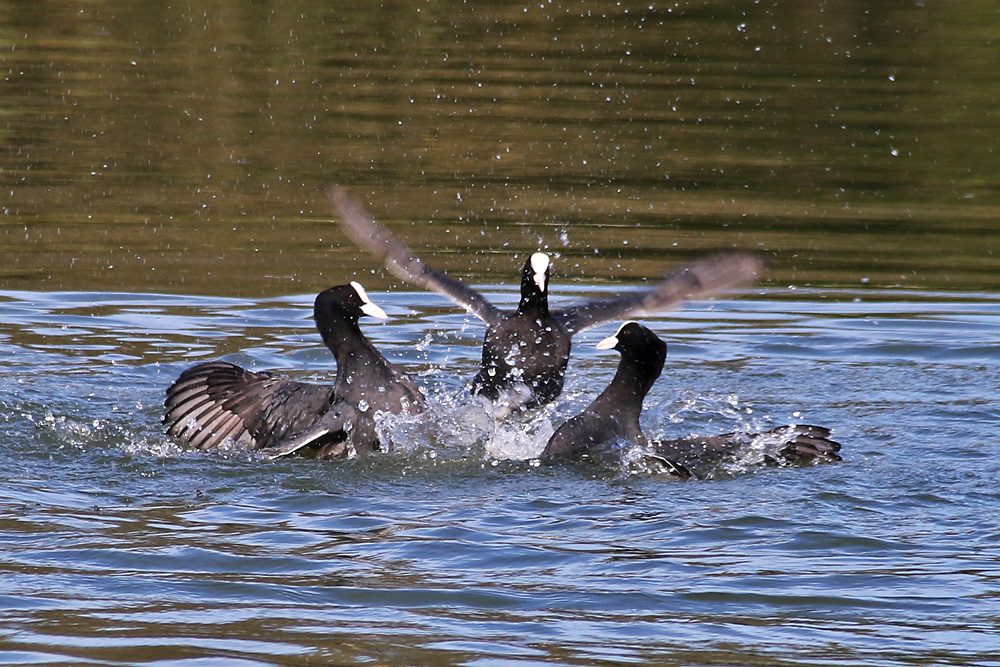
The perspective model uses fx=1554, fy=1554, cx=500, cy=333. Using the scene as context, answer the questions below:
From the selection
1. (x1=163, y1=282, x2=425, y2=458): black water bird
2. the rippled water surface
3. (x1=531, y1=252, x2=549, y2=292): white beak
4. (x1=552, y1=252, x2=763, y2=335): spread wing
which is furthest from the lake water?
(x1=531, y1=252, x2=549, y2=292): white beak

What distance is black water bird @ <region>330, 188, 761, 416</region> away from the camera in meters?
7.17

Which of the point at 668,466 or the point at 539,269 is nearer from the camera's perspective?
the point at 668,466

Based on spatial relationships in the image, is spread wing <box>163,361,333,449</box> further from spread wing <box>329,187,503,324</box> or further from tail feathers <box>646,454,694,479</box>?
tail feathers <box>646,454,694,479</box>

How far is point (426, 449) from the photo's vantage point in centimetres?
637

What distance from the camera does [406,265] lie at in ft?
26.3

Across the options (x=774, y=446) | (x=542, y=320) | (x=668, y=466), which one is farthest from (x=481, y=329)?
(x=668, y=466)

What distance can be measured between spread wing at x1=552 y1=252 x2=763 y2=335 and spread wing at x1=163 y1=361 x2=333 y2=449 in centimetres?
141

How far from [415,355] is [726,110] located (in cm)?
833

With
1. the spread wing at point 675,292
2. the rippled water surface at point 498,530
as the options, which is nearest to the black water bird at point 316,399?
the rippled water surface at point 498,530

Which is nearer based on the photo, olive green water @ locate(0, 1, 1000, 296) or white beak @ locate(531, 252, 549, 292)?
white beak @ locate(531, 252, 549, 292)

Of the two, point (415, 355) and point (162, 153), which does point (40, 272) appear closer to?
point (415, 355)

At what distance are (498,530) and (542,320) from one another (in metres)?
2.16

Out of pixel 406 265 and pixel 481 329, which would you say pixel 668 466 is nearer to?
pixel 406 265

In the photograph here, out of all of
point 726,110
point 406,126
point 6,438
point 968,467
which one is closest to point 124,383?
point 6,438
